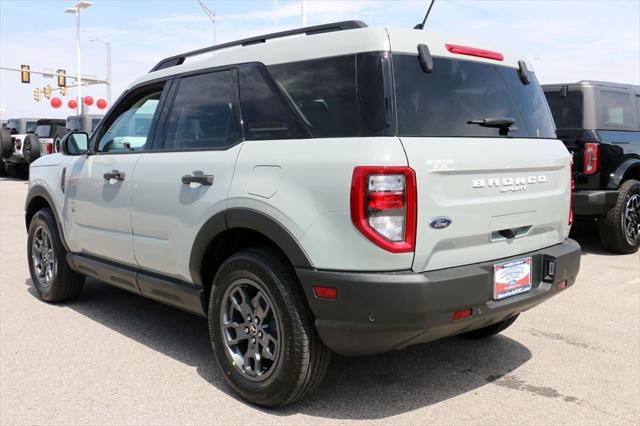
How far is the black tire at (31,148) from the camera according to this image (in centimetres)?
1791

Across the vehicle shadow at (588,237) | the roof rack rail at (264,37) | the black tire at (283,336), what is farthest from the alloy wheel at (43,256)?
the vehicle shadow at (588,237)

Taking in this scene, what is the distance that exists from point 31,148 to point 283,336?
1715 centimetres

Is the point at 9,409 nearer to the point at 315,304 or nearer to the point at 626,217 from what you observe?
the point at 315,304

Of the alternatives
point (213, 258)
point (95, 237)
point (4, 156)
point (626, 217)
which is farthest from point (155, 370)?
point (4, 156)

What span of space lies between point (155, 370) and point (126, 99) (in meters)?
1.96

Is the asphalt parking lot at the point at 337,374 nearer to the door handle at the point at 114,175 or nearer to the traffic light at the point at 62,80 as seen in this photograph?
the door handle at the point at 114,175

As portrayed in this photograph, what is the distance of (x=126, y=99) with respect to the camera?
14.9ft

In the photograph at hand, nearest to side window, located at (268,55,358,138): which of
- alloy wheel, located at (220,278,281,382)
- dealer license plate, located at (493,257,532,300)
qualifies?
alloy wheel, located at (220,278,281,382)

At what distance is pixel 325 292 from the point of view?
9.47 feet

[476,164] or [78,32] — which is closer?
[476,164]

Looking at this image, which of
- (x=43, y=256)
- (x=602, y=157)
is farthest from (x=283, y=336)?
(x=602, y=157)

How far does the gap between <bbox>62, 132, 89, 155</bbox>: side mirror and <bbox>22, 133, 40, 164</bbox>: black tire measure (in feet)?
46.9

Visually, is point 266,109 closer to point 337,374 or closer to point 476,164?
point 476,164

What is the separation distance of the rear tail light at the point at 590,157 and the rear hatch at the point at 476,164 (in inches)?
163
